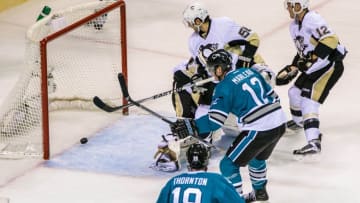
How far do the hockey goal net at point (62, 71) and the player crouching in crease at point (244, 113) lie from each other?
1.33 m

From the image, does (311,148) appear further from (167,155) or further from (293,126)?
(167,155)

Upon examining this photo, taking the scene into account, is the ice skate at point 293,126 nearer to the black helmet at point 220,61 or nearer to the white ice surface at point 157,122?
the white ice surface at point 157,122

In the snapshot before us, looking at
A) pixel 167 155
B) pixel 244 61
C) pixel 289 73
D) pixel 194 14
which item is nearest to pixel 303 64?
pixel 289 73

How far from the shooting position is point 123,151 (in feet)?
24.7

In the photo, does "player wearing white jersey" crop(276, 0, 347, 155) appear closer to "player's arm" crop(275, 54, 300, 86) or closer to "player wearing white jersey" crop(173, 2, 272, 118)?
"player's arm" crop(275, 54, 300, 86)

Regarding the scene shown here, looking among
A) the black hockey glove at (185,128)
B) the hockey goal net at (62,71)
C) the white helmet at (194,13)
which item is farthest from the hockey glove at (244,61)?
the hockey goal net at (62,71)

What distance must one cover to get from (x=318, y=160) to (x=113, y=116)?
1504mm

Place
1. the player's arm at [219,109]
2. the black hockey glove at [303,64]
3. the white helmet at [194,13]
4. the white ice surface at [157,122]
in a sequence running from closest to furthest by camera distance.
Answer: the player's arm at [219,109] < the white ice surface at [157,122] < the white helmet at [194,13] < the black hockey glove at [303,64]

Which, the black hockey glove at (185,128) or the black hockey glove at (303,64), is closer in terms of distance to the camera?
the black hockey glove at (185,128)

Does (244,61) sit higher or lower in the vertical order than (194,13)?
lower

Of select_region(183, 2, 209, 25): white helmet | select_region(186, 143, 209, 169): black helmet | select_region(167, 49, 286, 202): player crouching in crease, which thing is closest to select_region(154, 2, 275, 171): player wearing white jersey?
select_region(183, 2, 209, 25): white helmet

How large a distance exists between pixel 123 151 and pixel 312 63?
4.19 feet

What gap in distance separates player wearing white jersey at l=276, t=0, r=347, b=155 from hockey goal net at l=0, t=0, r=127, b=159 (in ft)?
Result: 4.22

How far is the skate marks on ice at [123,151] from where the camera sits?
7.29 metres
